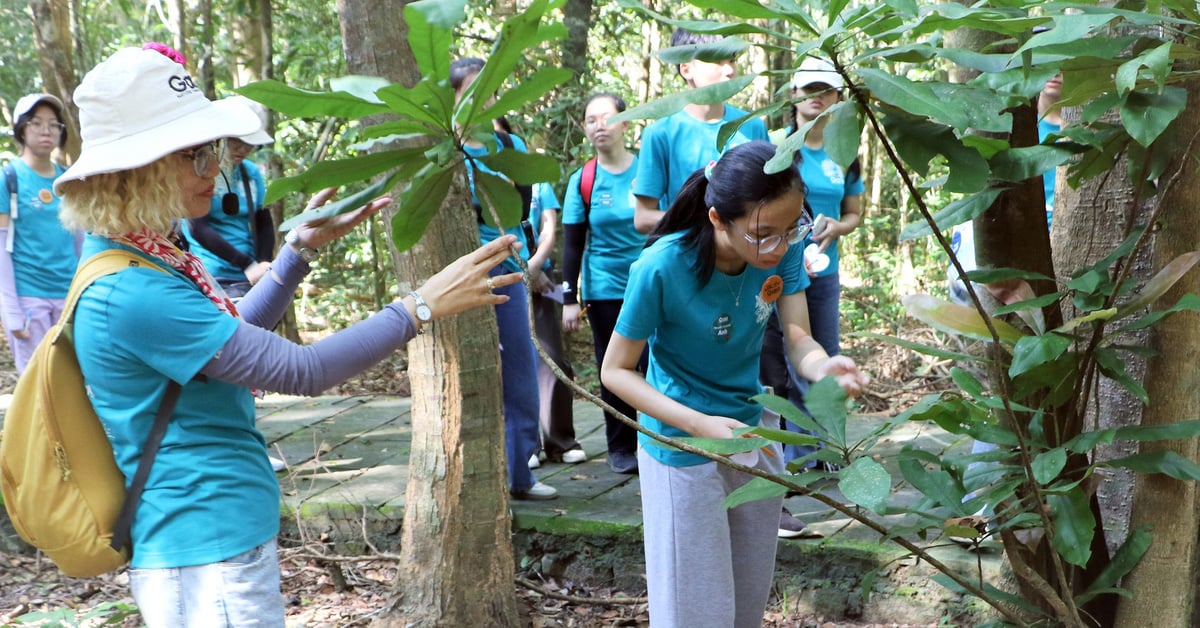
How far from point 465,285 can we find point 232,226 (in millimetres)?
3314

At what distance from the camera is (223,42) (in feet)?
39.2

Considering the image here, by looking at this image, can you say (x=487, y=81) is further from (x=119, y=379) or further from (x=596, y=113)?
(x=596, y=113)

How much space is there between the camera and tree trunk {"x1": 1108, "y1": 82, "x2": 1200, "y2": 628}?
2102mm

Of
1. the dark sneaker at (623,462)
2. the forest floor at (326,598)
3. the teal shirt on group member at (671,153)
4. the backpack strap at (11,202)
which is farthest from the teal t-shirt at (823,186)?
the backpack strap at (11,202)

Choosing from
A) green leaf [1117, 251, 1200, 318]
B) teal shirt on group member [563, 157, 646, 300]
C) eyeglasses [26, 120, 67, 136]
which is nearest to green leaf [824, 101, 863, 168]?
green leaf [1117, 251, 1200, 318]

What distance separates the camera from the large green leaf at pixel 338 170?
1797 mm

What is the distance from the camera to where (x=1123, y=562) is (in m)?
2.17

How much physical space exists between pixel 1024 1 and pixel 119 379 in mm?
1752

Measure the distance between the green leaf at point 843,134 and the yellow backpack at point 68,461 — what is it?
4.26 ft

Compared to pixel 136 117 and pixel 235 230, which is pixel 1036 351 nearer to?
pixel 136 117

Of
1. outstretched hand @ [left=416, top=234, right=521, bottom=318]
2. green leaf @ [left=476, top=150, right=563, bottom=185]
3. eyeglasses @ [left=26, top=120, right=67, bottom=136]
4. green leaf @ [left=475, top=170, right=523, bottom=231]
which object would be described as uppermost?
eyeglasses @ [left=26, top=120, right=67, bottom=136]

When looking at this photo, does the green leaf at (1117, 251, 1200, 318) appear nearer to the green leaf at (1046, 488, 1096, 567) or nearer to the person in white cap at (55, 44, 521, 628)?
the green leaf at (1046, 488, 1096, 567)

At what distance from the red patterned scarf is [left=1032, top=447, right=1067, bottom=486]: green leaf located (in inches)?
61.5

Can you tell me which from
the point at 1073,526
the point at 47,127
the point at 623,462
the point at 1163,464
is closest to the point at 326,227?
the point at 1073,526
